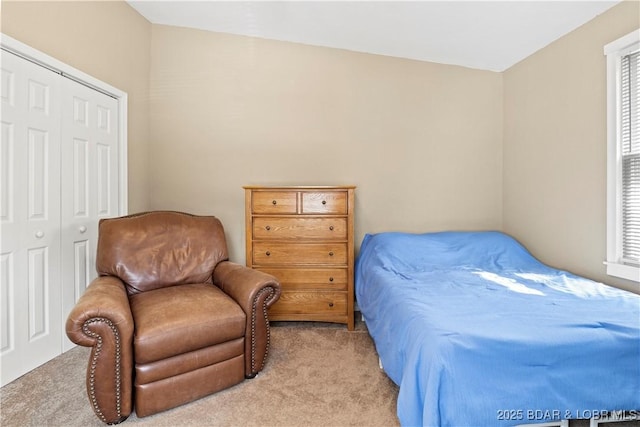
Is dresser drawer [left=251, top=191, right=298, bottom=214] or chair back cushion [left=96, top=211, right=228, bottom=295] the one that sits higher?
dresser drawer [left=251, top=191, right=298, bottom=214]

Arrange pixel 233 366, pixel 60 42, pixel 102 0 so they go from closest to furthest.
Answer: pixel 233 366 → pixel 60 42 → pixel 102 0

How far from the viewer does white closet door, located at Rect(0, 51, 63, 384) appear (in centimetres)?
203

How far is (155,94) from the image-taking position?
339 cm

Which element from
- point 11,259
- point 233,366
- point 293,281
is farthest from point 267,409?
point 11,259

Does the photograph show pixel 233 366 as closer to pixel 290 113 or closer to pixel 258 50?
pixel 290 113

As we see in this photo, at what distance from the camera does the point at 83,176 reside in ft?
8.63

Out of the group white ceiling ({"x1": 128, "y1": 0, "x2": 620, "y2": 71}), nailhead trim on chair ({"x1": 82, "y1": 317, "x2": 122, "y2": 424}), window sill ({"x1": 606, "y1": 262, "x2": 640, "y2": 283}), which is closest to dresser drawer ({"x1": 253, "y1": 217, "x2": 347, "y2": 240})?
nailhead trim on chair ({"x1": 82, "y1": 317, "x2": 122, "y2": 424})

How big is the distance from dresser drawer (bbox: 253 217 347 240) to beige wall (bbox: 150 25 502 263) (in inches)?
21.1

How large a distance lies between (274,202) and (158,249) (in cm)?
95

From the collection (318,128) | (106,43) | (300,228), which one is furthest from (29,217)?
(318,128)

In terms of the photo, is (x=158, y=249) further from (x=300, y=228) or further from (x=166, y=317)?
(x=300, y=228)

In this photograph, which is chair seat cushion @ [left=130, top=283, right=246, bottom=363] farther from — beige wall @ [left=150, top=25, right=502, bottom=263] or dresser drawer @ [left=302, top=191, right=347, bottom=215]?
beige wall @ [left=150, top=25, right=502, bottom=263]

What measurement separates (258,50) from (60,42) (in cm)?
159

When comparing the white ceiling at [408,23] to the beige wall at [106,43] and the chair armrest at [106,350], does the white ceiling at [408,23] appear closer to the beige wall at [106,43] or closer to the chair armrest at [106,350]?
the beige wall at [106,43]
